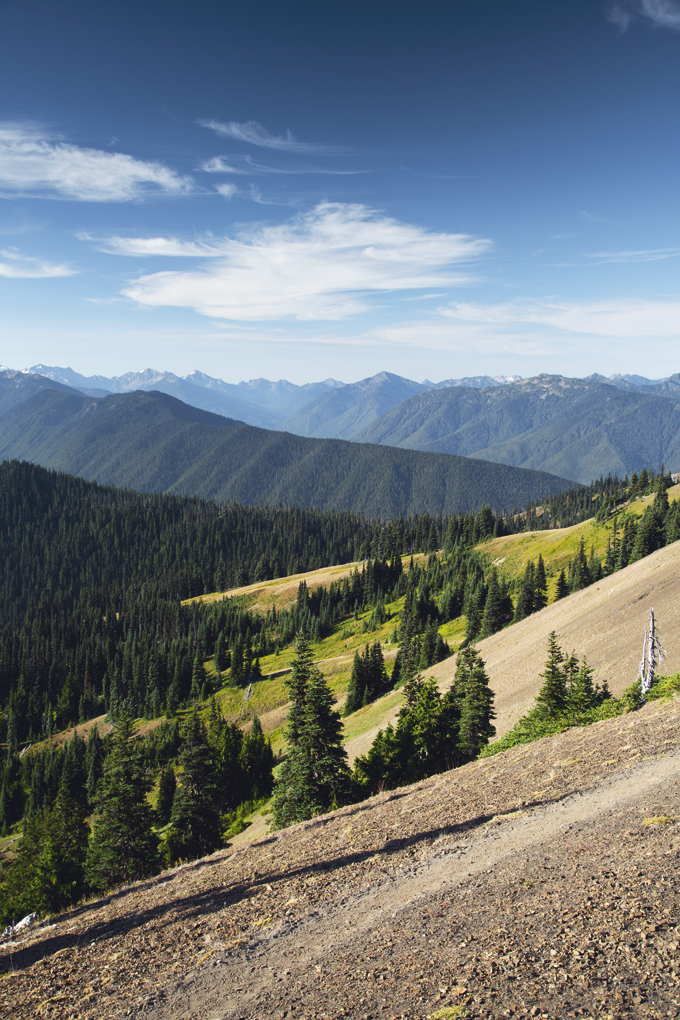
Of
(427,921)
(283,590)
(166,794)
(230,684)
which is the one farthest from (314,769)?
(283,590)

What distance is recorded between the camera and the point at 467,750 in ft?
118

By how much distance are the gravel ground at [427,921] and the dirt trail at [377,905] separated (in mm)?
59

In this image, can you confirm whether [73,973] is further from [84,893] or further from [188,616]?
[188,616]

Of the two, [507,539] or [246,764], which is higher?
[507,539]

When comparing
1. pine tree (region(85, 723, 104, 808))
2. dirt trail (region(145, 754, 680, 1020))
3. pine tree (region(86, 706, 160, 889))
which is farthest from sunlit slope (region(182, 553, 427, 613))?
dirt trail (region(145, 754, 680, 1020))

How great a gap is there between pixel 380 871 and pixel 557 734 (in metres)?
15.6

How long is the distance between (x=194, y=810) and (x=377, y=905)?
27.9 metres

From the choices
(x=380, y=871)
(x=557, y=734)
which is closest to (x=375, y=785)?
(x=557, y=734)

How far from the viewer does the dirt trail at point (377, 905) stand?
1062 cm

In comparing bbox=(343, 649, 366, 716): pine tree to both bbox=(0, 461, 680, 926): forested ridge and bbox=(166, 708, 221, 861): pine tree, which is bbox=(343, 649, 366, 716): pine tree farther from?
bbox=(166, 708, 221, 861): pine tree

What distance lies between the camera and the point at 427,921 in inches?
467

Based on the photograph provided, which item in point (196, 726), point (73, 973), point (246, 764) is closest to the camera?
point (73, 973)

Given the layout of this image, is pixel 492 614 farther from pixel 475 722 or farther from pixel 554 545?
pixel 554 545

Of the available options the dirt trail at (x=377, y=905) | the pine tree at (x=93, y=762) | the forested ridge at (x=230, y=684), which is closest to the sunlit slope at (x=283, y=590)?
the forested ridge at (x=230, y=684)
